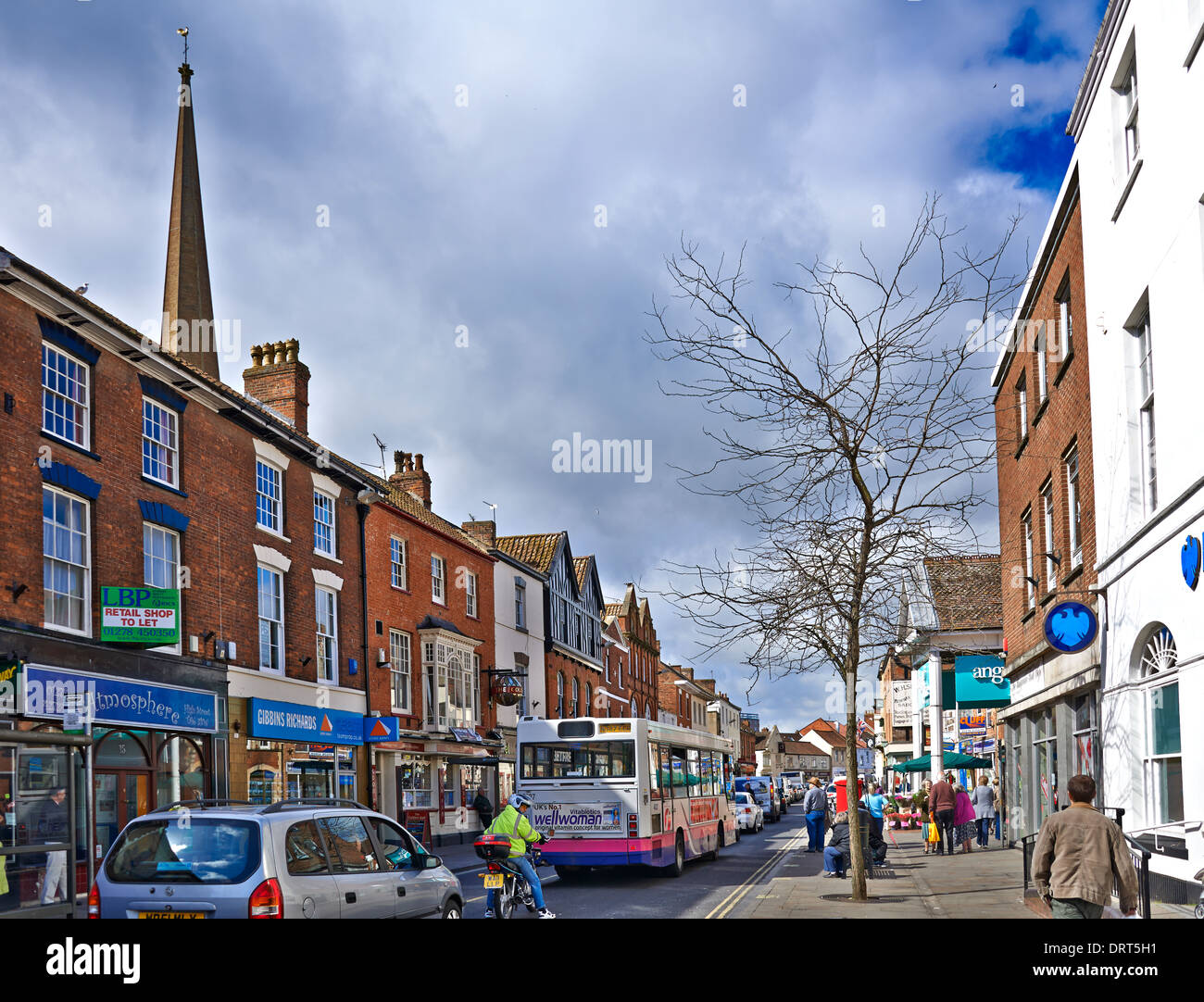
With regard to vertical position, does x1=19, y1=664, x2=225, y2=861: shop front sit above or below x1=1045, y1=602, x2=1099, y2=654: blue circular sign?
below

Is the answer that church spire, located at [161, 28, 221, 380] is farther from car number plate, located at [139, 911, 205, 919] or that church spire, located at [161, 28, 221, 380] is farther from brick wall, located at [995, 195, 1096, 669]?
car number plate, located at [139, 911, 205, 919]

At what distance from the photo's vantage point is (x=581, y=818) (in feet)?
64.4

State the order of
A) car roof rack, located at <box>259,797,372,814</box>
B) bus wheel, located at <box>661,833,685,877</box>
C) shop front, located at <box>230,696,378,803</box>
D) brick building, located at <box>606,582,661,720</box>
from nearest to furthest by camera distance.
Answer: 1. car roof rack, located at <box>259,797,372,814</box>
2. bus wheel, located at <box>661,833,685,877</box>
3. shop front, located at <box>230,696,378,803</box>
4. brick building, located at <box>606,582,661,720</box>

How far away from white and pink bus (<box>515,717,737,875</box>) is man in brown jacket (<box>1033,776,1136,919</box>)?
12.4 meters

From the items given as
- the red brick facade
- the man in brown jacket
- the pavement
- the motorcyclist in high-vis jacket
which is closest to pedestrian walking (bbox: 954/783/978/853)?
the pavement

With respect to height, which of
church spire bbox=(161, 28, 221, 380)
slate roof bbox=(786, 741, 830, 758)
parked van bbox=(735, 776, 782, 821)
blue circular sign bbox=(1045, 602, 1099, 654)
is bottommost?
slate roof bbox=(786, 741, 830, 758)

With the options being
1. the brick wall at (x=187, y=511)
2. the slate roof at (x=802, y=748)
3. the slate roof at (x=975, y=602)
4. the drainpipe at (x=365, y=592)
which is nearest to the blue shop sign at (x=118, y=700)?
the brick wall at (x=187, y=511)

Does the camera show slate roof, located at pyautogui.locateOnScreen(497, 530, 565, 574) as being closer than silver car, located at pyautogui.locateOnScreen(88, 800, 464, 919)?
No

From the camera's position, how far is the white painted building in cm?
1152

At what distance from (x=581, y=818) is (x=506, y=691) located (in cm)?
1790

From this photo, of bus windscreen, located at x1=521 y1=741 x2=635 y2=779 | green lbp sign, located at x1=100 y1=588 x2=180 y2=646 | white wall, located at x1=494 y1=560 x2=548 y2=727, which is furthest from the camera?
white wall, located at x1=494 y1=560 x2=548 y2=727

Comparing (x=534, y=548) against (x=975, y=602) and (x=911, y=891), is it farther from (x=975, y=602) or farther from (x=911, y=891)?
(x=911, y=891)
